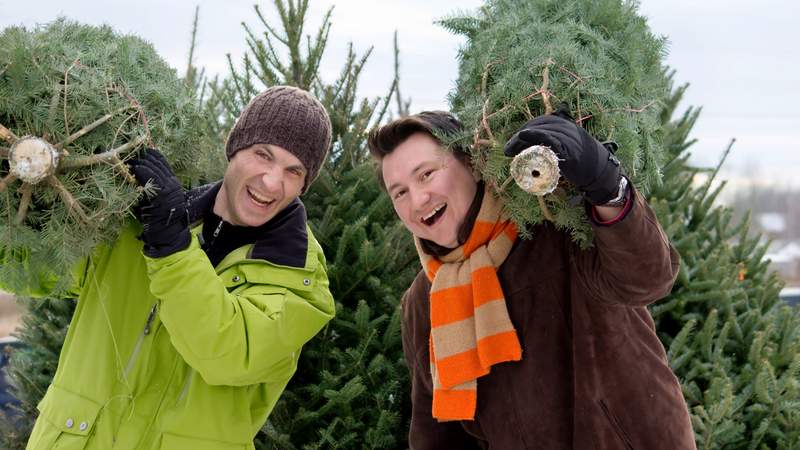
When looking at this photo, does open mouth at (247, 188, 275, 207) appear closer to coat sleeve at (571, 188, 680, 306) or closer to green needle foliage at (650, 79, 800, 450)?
coat sleeve at (571, 188, 680, 306)

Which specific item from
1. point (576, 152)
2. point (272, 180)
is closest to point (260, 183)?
point (272, 180)

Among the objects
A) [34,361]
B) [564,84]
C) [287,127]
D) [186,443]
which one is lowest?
[34,361]

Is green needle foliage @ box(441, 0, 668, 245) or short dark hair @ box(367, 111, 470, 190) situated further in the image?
short dark hair @ box(367, 111, 470, 190)

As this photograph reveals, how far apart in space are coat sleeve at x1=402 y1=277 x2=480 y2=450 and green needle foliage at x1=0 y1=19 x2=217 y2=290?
1.02 meters

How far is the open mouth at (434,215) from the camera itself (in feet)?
7.56

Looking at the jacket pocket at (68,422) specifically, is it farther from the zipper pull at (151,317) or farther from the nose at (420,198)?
the nose at (420,198)

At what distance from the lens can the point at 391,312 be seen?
340 cm

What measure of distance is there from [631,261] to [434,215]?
0.66 metres

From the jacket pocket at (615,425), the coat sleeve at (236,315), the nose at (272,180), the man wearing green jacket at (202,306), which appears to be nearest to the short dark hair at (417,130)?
the man wearing green jacket at (202,306)

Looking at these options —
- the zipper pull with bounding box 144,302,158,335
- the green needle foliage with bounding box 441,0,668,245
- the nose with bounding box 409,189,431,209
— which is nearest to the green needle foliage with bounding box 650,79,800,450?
the green needle foliage with bounding box 441,0,668,245

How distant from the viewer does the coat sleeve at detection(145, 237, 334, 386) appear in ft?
6.68

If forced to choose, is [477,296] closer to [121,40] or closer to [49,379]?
[121,40]

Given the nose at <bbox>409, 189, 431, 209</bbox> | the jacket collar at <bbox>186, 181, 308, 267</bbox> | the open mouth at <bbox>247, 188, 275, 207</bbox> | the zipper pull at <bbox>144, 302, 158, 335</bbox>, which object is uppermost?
the nose at <bbox>409, 189, 431, 209</bbox>

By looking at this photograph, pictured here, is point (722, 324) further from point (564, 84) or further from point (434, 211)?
point (564, 84)
